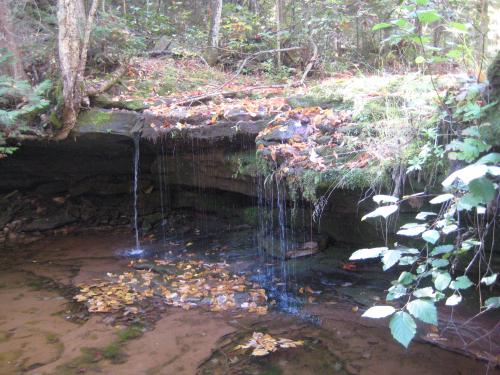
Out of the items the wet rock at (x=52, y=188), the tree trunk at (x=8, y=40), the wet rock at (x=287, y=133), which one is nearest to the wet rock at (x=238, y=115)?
the wet rock at (x=287, y=133)

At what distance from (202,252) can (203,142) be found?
81.1 inches

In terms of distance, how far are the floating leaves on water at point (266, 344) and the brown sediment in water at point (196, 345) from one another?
70 millimetres

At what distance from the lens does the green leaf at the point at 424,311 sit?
184 cm

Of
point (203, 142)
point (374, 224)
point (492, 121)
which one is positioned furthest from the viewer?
point (203, 142)

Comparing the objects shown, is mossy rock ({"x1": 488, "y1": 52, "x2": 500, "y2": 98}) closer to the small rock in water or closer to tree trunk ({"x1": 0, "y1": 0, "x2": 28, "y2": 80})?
the small rock in water

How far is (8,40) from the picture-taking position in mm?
7555

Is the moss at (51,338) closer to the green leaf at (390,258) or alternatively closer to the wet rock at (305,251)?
the wet rock at (305,251)

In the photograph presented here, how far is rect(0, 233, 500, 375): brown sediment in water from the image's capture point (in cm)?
417

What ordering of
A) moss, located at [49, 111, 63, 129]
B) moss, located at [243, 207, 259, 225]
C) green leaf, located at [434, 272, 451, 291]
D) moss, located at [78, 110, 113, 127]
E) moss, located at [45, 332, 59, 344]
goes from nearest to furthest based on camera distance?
1. green leaf, located at [434, 272, 451, 291]
2. moss, located at [45, 332, 59, 344]
3. moss, located at [49, 111, 63, 129]
4. moss, located at [78, 110, 113, 127]
5. moss, located at [243, 207, 259, 225]

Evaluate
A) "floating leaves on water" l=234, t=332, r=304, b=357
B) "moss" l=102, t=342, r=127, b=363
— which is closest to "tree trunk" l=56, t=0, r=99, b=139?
"moss" l=102, t=342, r=127, b=363

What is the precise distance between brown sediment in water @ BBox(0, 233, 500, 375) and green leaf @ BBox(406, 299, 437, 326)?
2.45 meters

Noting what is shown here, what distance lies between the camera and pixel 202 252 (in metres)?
7.92

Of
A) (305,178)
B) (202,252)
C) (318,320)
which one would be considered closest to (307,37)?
(202,252)

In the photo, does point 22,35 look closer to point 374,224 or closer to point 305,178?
point 305,178
